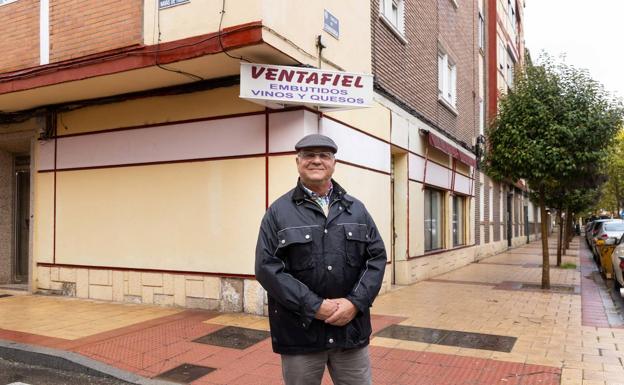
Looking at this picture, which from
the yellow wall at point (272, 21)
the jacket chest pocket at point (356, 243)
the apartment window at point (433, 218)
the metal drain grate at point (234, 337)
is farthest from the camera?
the apartment window at point (433, 218)

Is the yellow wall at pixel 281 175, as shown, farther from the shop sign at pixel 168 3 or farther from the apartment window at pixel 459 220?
the apartment window at pixel 459 220

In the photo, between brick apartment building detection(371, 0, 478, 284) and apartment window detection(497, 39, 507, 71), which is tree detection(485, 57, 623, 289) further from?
apartment window detection(497, 39, 507, 71)

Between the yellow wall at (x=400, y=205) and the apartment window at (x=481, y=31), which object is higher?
the apartment window at (x=481, y=31)

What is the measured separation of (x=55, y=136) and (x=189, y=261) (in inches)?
142

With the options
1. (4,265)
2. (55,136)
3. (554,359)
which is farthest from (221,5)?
(4,265)

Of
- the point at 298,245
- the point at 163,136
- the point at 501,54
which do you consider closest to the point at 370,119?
the point at 163,136

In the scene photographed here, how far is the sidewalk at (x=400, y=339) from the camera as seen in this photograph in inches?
197

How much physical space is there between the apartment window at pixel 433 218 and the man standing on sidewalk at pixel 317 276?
33.0 feet

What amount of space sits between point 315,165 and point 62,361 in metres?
3.90

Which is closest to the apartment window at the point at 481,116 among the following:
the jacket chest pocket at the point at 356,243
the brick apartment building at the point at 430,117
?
the brick apartment building at the point at 430,117

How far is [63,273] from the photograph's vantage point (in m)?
9.06

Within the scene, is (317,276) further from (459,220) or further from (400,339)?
(459,220)

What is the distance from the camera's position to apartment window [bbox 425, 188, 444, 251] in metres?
12.9

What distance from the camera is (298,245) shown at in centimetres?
281
